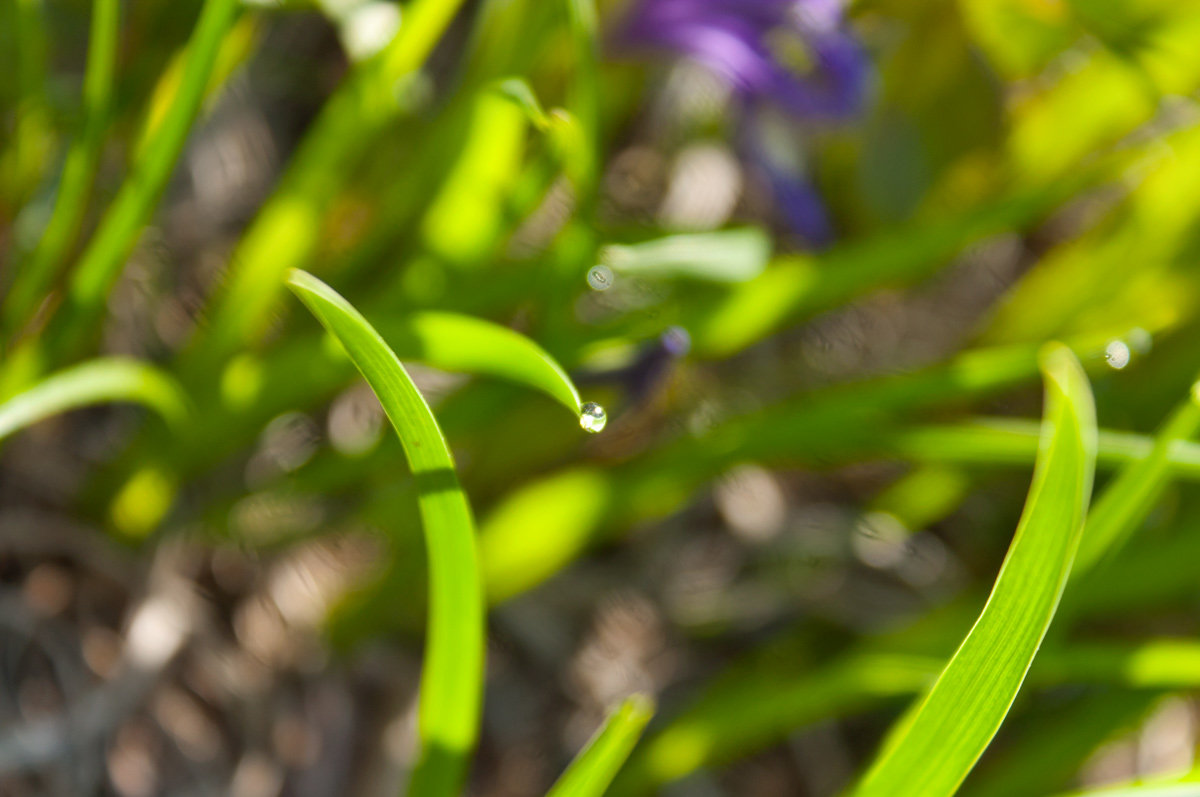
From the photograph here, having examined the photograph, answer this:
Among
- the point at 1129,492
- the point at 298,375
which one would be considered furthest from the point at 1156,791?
the point at 298,375

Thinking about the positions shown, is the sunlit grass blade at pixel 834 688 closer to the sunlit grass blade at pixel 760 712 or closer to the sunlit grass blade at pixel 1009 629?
the sunlit grass blade at pixel 760 712

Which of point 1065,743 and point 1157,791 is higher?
point 1157,791

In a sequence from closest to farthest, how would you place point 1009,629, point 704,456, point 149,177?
point 1009,629
point 149,177
point 704,456

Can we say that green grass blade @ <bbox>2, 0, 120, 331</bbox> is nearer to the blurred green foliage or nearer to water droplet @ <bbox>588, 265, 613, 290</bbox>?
the blurred green foliage

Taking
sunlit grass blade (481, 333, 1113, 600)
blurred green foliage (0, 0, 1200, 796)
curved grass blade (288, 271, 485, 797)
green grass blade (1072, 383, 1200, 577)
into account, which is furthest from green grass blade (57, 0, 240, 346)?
green grass blade (1072, 383, 1200, 577)

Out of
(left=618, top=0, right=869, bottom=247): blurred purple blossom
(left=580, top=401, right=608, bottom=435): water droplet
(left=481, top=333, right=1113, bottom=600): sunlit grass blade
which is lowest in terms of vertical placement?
(left=481, top=333, right=1113, bottom=600): sunlit grass blade

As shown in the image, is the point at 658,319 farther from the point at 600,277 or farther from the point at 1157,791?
the point at 1157,791

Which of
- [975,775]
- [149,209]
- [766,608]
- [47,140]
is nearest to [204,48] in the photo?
[149,209]
